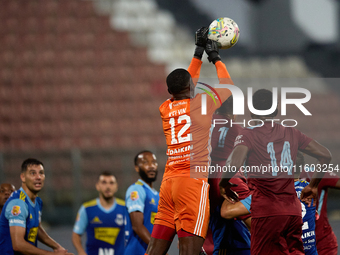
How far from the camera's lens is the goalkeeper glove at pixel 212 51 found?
4285mm

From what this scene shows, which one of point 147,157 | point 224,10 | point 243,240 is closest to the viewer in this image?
point 243,240

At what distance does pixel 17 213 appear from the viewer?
4.76 metres

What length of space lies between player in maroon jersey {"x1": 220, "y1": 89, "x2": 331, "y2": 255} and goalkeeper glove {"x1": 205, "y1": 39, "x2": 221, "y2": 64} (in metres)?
0.79

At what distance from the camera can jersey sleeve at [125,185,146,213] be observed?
508 centimetres

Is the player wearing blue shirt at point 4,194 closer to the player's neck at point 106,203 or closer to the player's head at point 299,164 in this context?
the player's neck at point 106,203

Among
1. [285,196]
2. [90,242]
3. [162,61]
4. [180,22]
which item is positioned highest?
[180,22]

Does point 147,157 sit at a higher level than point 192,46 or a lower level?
lower

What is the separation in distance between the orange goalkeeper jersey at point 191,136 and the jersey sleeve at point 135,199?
121cm

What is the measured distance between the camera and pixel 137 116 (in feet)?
41.2

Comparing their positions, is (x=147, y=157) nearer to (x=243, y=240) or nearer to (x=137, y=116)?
(x=243, y=240)

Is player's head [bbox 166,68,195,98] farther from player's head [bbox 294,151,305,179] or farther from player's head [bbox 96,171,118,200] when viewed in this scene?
player's head [bbox 96,171,118,200]

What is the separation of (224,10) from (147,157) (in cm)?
996

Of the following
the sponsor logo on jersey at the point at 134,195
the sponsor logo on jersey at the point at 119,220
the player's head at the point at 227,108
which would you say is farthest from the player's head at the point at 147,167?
the sponsor logo on jersey at the point at 119,220

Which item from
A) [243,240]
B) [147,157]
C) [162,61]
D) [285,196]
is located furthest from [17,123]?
[285,196]
